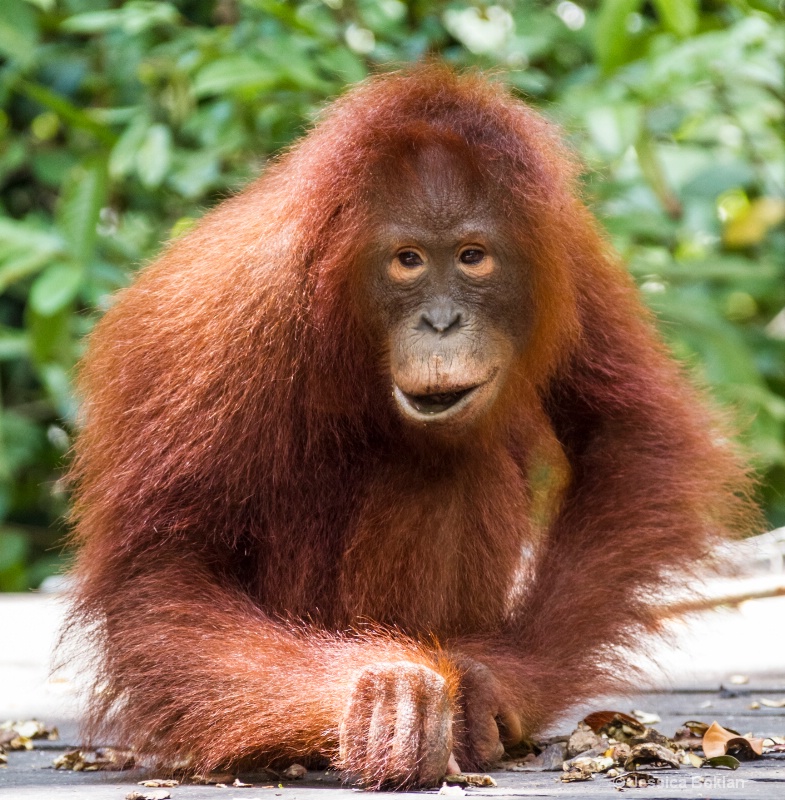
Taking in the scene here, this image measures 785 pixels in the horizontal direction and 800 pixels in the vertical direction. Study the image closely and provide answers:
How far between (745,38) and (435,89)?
2186 millimetres

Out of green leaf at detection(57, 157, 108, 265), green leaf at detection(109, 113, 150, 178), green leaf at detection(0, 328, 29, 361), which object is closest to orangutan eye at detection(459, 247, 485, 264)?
green leaf at detection(57, 157, 108, 265)

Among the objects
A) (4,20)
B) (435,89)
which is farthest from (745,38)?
(4,20)

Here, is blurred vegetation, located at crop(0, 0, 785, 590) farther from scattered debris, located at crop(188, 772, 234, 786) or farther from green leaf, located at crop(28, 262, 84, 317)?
scattered debris, located at crop(188, 772, 234, 786)

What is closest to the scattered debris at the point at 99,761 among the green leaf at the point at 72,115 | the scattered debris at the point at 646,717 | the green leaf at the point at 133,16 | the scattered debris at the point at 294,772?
the scattered debris at the point at 294,772

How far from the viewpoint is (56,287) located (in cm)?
515

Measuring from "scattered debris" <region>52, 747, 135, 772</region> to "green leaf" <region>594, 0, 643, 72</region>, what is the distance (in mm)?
3271

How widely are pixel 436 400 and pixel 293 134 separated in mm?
3190

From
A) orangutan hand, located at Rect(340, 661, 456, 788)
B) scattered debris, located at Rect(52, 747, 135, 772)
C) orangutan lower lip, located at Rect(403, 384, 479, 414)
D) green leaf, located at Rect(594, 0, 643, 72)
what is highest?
green leaf, located at Rect(594, 0, 643, 72)

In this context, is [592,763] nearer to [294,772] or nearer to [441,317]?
[294,772]

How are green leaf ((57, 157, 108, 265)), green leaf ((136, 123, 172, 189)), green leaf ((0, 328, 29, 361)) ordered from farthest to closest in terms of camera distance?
green leaf ((0, 328, 29, 361))
green leaf ((136, 123, 172, 189))
green leaf ((57, 157, 108, 265))

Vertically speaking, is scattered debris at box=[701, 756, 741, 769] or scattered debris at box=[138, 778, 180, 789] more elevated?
scattered debris at box=[701, 756, 741, 769]

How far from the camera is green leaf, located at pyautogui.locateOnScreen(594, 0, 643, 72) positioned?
4816mm

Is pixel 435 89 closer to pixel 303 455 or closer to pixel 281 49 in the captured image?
pixel 303 455

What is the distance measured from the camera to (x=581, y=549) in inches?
131
